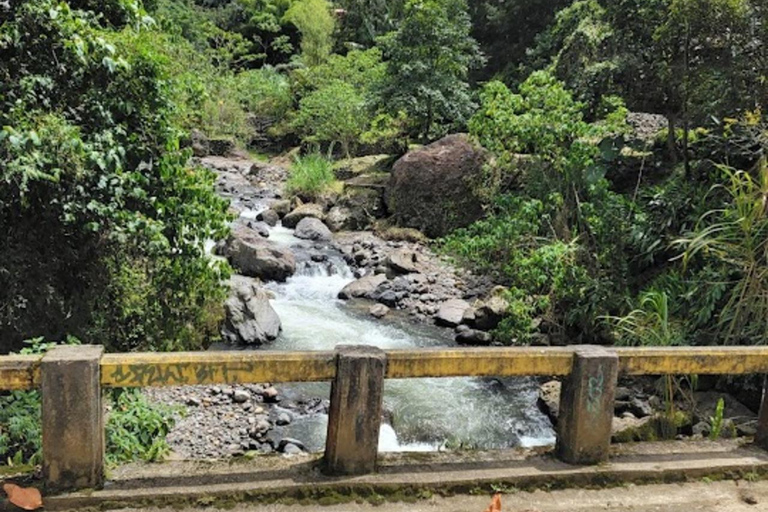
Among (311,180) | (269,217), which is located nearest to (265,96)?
(311,180)

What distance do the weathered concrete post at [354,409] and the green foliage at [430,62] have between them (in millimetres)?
15745

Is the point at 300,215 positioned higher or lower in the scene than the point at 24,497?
higher

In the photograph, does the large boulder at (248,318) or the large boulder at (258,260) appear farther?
the large boulder at (258,260)

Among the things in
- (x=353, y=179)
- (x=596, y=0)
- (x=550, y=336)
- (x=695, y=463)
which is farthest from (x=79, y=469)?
(x=596, y=0)

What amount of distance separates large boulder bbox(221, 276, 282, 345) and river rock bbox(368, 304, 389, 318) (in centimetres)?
196

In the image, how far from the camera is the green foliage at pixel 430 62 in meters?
18.7

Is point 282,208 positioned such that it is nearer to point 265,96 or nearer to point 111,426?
point 265,96

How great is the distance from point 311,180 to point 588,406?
16240 millimetres

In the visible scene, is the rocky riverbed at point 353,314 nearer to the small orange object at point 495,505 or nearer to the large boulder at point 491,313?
the large boulder at point 491,313

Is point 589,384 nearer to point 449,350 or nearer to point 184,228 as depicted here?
point 449,350

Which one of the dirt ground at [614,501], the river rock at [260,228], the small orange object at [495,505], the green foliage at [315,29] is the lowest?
the dirt ground at [614,501]

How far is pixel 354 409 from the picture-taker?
3.68m

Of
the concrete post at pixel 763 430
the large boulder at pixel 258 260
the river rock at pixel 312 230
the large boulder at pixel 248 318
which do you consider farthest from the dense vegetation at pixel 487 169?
the large boulder at pixel 258 260

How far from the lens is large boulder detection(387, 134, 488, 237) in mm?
15938
